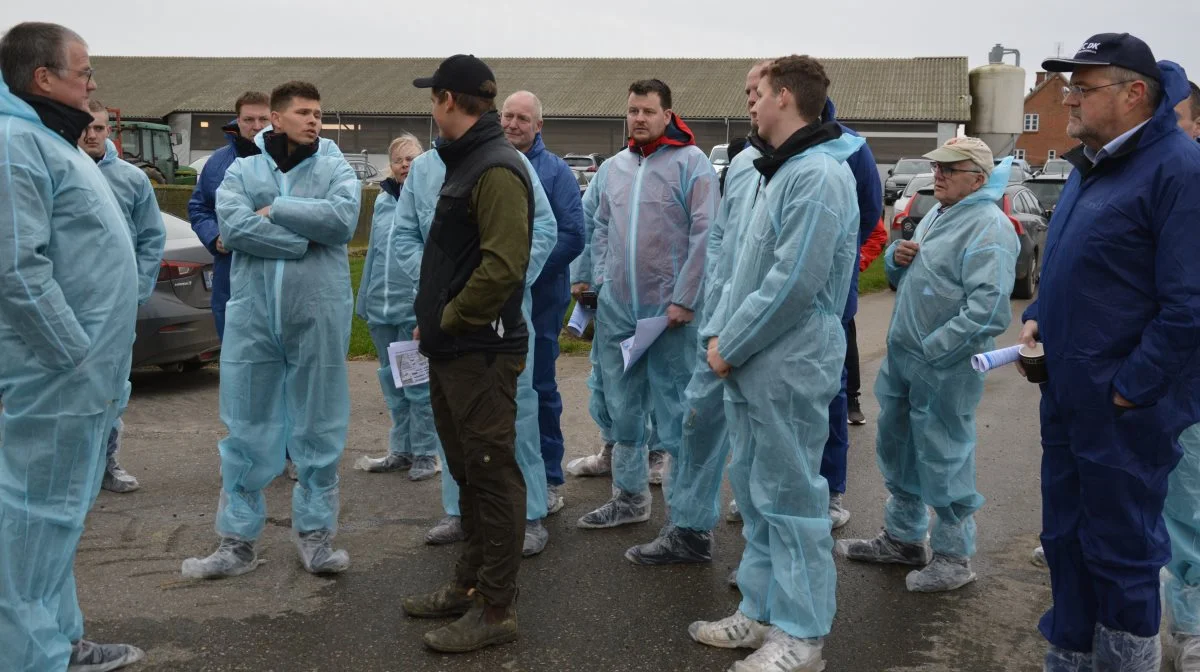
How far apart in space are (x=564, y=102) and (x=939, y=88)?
55.9ft

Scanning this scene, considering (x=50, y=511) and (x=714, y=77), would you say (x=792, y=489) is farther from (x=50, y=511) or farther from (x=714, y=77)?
(x=714, y=77)

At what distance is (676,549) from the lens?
4.89 m

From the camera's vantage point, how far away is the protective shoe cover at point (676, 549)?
4.88 meters

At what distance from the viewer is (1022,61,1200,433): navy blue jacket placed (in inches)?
120

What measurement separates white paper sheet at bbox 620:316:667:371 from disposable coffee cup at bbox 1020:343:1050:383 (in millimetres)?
1945

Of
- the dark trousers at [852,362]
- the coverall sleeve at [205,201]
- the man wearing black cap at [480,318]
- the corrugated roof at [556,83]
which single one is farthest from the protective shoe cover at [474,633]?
the corrugated roof at [556,83]

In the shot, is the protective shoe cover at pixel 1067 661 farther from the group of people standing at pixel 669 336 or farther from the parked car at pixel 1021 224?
the parked car at pixel 1021 224

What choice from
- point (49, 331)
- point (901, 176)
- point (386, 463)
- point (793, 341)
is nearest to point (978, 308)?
point (793, 341)

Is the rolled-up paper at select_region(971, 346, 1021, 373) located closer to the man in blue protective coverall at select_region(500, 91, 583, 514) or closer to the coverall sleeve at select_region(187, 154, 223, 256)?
the man in blue protective coverall at select_region(500, 91, 583, 514)

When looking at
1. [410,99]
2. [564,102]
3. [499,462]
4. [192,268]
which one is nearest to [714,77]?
[564,102]

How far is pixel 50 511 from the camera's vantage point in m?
3.42

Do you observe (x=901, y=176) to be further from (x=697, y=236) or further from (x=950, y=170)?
(x=950, y=170)

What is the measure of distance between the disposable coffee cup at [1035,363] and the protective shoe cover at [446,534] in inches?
106

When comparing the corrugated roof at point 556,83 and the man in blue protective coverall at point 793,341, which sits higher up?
the corrugated roof at point 556,83
